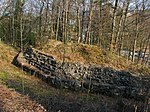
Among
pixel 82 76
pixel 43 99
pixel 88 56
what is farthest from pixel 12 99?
pixel 88 56

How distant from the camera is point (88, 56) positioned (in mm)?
20938

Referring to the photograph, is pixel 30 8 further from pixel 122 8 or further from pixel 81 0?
pixel 122 8

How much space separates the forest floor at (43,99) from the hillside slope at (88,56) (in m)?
3.70

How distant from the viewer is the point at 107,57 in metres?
21.0

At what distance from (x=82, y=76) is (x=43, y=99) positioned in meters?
5.97

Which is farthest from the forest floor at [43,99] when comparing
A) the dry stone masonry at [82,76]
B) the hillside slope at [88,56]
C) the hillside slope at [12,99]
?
the hillside slope at [88,56]

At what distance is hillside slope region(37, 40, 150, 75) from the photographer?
20.3m

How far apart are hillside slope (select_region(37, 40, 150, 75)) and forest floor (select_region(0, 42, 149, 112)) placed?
3.70 meters

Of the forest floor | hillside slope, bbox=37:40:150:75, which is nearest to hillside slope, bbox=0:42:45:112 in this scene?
the forest floor

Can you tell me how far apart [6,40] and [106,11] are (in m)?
10.4

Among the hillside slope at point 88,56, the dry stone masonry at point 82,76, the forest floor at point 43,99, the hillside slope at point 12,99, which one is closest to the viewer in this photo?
the hillside slope at point 12,99

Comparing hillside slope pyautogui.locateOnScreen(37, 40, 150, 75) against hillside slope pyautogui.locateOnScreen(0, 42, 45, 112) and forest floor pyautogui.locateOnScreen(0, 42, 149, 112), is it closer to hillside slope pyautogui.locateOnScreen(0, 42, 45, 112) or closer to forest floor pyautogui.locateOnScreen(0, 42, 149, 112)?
forest floor pyautogui.locateOnScreen(0, 42, 149, 112)

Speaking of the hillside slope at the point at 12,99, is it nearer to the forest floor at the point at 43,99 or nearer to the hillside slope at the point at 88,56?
the forest floor at the point at 43,99

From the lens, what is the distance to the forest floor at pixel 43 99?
11094mm
